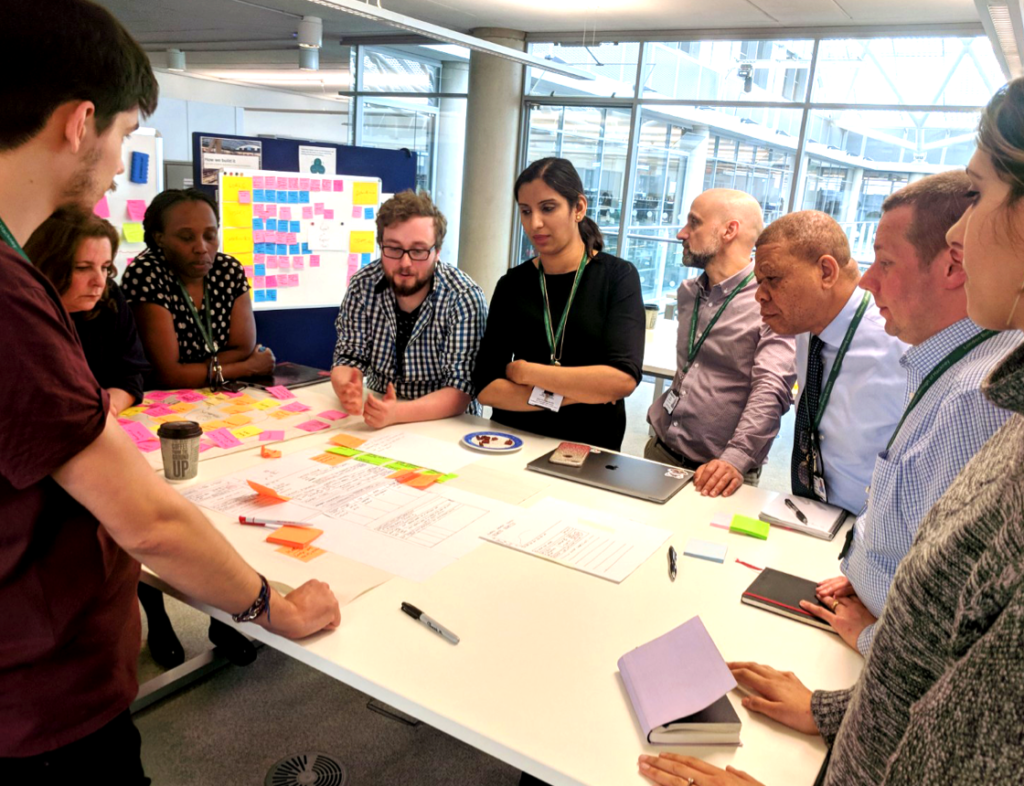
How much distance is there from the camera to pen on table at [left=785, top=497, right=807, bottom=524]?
1782 millimetres

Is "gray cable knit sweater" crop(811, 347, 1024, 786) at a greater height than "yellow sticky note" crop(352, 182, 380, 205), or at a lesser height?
lesser

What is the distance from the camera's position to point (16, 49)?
0.88m

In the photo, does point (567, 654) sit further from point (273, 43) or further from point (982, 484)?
point (273, 43)

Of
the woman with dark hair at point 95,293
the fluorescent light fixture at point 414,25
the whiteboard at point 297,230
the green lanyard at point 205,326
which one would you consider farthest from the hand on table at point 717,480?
the whiteboard at point 297,230

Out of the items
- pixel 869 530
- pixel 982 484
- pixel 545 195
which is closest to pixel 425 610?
pixel 869 530

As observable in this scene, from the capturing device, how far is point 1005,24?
10.1 ft

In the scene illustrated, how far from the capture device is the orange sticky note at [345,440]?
2176 mm

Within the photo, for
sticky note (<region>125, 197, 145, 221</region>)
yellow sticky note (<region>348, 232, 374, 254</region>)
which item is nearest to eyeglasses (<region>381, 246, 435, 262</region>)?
yellow sticky note (<region>348, 232, 374, 254</region>)

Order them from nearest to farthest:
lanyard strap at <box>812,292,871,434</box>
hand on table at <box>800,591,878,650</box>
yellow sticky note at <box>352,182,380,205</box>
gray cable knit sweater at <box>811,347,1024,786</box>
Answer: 1. gray cable knit sweater at <box>811,347,1024,786</box>
2. hand on table at <box>800,591,878,650</box>
3. lanyard strap at <box>812,292,871,434</box>
4. yellow sticky note at <box>352,182,380,205</box>

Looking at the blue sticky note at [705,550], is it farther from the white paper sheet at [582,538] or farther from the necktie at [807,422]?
the necktie at [807,422]

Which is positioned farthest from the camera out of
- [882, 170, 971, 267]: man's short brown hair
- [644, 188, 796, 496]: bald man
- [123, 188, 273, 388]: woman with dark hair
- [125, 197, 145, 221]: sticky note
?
[125, 197, 145, 221]: sticky note

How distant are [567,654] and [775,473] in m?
4.09

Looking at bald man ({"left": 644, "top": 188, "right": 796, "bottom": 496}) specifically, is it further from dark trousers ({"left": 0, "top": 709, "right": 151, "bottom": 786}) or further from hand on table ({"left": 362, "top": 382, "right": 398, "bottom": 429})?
dark trousers ({"left": 0, "top": 709, "right": 151, "bottom": 786})

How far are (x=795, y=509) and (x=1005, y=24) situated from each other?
264cm
